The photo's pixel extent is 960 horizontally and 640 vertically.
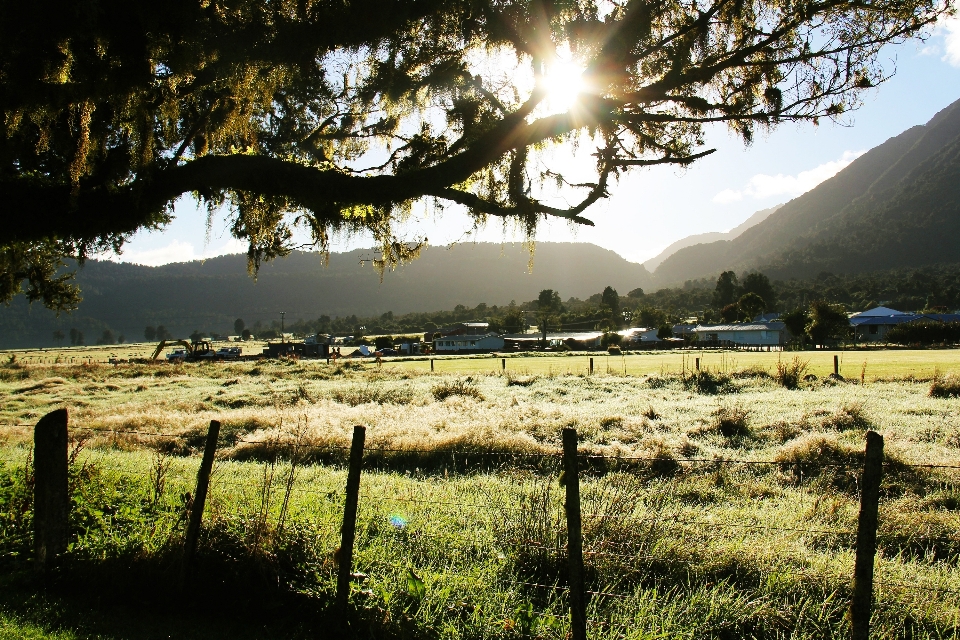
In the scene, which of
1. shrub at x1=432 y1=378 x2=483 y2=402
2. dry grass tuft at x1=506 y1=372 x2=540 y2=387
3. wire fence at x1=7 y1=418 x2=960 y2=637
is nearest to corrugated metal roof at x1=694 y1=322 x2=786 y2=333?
dry grass tuft at x1=506 y1=372 x2=540 y2=387

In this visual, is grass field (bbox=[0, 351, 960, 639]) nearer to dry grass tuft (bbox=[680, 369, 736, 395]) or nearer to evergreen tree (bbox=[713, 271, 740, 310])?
dry grass tuft (bbox=[680, 369, 736, 395])

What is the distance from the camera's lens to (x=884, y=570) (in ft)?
17.2

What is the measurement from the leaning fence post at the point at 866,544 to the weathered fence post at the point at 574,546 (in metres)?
1.60

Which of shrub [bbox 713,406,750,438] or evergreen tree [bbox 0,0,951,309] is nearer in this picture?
evergreen tree [bbox 0,0,951,309]

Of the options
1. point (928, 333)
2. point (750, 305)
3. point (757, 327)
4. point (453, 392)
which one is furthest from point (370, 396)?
point (750, 305)

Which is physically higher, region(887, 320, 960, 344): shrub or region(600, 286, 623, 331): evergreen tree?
region(600, 286, 623, 331): evergreen tree

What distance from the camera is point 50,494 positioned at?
16.9ft

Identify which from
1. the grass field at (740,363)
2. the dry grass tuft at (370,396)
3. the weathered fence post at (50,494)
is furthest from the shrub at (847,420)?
the weathered fence post at (50,494)

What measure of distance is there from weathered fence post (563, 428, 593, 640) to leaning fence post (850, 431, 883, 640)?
1601 mm

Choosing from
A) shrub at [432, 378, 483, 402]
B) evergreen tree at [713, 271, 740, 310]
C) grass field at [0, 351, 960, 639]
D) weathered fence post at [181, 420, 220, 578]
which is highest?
evergreen tree at [713, 271, 740, 310]

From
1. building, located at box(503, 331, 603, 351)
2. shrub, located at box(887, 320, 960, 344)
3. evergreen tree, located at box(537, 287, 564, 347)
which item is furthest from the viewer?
evergreen tree, located at box(537, 287, 564, 347)

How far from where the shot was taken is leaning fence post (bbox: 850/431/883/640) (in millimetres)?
3381

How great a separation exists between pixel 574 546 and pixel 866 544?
174 cm

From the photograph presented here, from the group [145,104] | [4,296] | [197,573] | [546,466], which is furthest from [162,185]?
[4,296]
